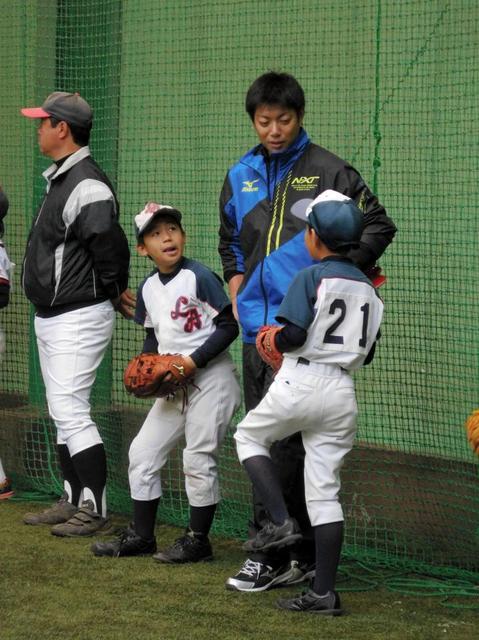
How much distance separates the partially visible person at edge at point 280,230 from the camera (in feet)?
15.5

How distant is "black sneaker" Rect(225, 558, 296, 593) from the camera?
4691 millimetres

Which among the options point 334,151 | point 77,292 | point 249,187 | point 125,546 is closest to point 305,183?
point 249,187

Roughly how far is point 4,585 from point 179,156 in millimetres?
2921

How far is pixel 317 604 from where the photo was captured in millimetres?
4336

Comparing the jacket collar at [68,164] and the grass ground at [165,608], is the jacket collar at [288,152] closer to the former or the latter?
the jacket collar at [68,164]

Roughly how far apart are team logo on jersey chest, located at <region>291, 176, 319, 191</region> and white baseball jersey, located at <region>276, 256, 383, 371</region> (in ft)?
1.63

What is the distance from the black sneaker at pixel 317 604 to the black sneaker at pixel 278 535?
24 centimetres

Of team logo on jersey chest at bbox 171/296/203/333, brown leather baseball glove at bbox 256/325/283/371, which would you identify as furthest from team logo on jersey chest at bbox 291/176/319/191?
team logo on jersey chest at bbox 171/296/203/333

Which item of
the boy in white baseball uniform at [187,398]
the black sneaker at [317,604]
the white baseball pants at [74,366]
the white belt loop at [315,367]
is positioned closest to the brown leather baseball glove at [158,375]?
the boy in white baseball uniform at [187,398]

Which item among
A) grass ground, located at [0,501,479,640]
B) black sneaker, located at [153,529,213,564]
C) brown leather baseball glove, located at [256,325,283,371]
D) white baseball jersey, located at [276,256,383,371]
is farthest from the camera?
black sneaker, located at [153,529,213,564]

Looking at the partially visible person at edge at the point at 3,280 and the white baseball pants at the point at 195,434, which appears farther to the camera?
the partially visible person at edge at the point at 3,280

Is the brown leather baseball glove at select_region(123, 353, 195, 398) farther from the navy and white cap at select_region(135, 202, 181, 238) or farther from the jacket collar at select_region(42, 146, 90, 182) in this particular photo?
the jacket collar at select_region(42, 146, 90, 182)

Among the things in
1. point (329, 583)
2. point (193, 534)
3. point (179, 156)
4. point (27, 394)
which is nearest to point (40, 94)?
point (179, 156)

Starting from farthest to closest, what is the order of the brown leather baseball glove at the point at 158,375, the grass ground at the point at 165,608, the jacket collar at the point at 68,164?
1. the jacket collar at the point at 68,164
2. the brown leather baseball glove at the point at 158,375
3. the grass ground at the point at 165,608
